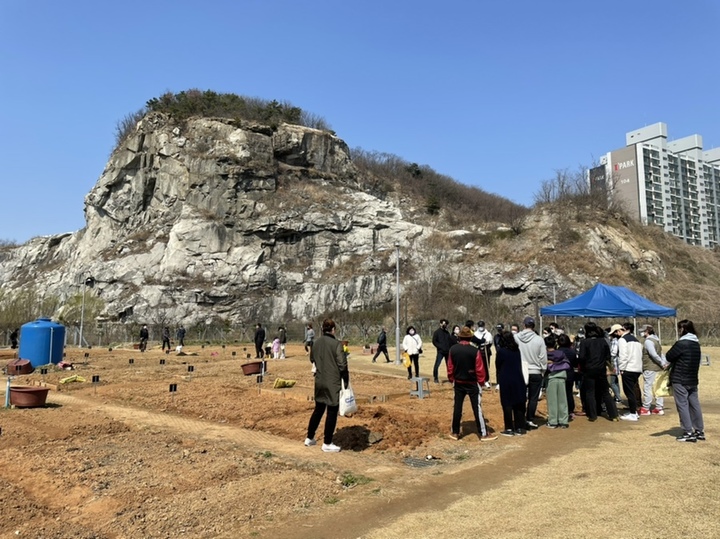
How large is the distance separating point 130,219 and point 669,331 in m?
51.9

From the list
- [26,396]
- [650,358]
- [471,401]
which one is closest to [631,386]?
[650,358]

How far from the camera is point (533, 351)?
9602 millimetres

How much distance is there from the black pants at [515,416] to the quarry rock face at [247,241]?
39039mm

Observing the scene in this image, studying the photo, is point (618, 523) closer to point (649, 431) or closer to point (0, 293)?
point (649, 431)

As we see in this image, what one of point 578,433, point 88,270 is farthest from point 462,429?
point 88,270

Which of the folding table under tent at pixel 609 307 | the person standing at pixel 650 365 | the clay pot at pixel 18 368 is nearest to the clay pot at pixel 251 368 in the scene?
the clay pot at pixel 18 368

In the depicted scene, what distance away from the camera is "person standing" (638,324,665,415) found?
1059 centimetres

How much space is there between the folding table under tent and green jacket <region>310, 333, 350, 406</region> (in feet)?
39.1

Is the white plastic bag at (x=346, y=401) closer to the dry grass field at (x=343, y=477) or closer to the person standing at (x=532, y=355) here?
the dry grass field at (x=343, y=477)

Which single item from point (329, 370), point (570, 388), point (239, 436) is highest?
point (329, 370)

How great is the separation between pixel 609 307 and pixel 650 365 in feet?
19.8

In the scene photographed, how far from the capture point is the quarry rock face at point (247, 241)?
49156mm

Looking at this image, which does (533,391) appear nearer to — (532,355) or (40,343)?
(532,355)

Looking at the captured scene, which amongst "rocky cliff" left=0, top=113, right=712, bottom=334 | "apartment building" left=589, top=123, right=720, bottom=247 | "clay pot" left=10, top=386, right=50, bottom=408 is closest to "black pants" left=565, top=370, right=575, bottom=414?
"clay pot" left=10, top=386, right=50, bottom=408
